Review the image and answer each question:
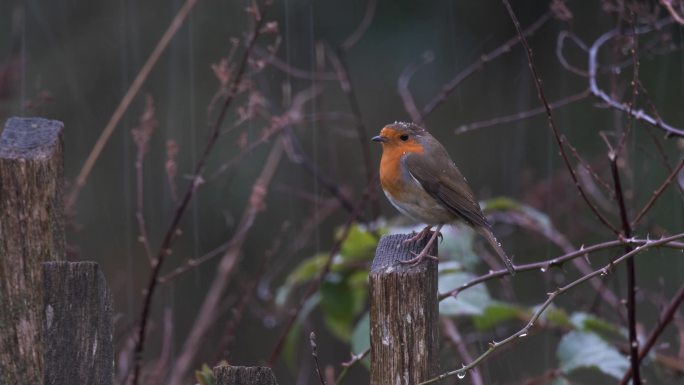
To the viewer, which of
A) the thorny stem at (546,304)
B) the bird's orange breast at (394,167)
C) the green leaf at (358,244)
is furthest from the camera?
the green leaf at (358,244)

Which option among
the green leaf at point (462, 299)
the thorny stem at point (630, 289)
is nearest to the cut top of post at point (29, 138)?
the thorny stem at point (630, 289)

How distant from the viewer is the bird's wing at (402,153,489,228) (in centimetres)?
309

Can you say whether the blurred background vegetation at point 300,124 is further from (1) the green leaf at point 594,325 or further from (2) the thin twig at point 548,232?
(1) the green leaf at point 594,325

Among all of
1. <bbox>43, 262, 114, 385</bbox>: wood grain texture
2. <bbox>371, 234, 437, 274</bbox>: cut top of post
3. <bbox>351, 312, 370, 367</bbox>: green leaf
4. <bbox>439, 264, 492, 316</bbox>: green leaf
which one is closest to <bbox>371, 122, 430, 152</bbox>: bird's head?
<bbox>439, 264, 492, 316</bbox>: green leaf

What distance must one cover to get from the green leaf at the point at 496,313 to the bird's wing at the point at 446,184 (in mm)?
444

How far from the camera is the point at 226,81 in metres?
3.20

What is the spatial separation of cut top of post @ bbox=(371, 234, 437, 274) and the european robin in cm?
88

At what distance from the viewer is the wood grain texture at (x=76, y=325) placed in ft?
6.47

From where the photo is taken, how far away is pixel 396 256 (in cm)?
204

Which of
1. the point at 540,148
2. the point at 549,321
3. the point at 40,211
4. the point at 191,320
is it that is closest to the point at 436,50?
the point at 540,148

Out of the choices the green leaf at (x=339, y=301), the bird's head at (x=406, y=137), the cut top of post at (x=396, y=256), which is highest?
the bird's head at (x=406, y=137)

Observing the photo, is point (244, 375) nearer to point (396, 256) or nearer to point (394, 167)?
point (396, 256)

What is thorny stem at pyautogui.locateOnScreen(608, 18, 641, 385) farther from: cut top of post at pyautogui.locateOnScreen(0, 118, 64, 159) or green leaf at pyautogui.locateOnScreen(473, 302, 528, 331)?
cut top of post at pyautogui.locateOnScreen(0, 118, 64, 159)

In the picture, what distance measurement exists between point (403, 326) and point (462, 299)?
1510 millimetres
